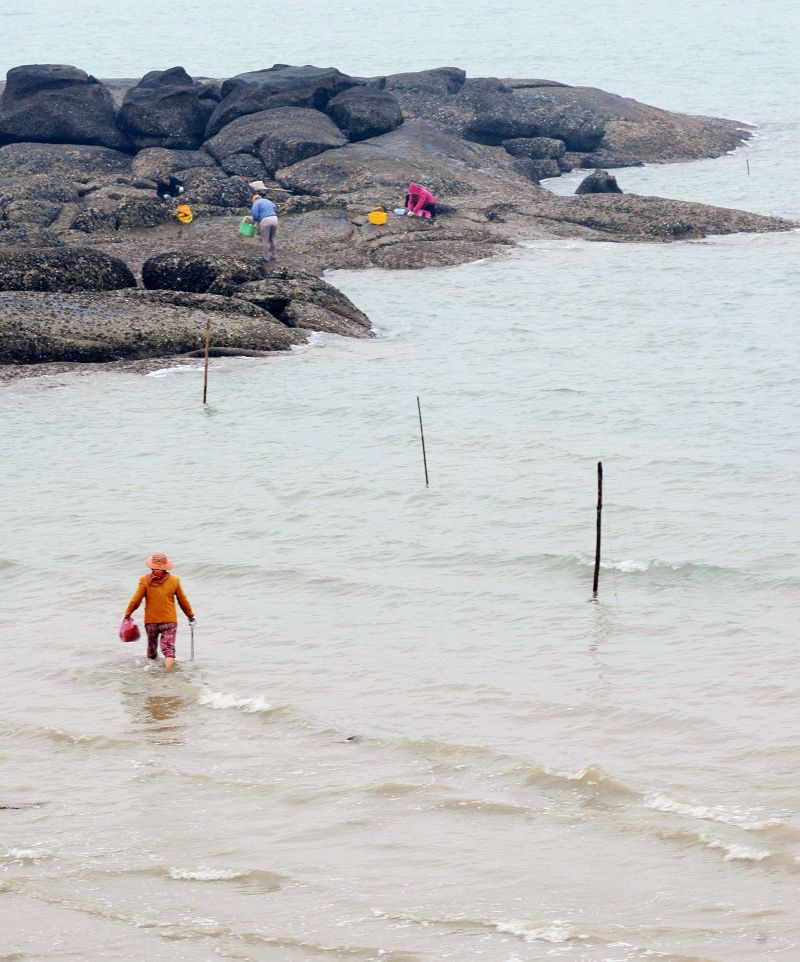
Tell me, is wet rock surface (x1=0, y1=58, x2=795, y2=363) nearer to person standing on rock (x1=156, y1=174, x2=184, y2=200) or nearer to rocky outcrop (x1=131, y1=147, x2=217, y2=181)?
rocky outcrop (x1=131, y1=147, x2=217, y2=181)

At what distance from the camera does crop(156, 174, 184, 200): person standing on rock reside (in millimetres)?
39375

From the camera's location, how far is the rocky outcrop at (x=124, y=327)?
26.3m

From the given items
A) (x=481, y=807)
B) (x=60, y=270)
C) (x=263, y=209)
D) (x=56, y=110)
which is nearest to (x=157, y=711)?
(x=481, y=807)

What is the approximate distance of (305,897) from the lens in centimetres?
932

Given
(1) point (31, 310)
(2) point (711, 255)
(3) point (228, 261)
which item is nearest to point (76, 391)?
(1) point (31, 310)

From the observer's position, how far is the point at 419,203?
36.9m

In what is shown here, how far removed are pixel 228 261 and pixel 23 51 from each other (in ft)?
337

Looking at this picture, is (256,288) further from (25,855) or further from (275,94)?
(25,855)

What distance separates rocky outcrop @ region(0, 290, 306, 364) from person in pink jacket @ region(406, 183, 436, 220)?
9.65 meters

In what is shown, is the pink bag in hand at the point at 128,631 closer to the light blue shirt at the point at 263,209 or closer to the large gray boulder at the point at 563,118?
the light blue shirt at the point at 263,209

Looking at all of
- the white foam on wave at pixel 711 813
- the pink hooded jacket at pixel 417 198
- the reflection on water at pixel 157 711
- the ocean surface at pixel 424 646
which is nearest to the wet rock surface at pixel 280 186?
the pink hooded jacket at pixel 417 198

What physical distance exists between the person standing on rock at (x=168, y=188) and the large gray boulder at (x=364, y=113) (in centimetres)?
751

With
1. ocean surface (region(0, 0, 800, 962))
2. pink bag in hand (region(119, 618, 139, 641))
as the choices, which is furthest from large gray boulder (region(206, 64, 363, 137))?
pink bag in hand (region(119, 618, 139, 641))

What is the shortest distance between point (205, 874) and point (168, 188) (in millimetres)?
32302
